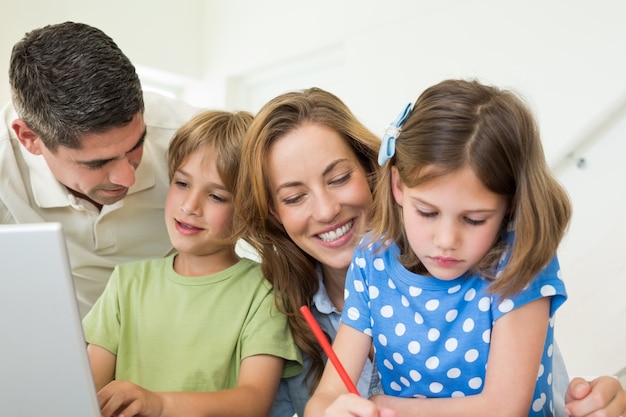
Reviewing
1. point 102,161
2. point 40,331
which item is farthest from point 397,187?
point 102,161

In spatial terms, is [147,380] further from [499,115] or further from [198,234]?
[499,115]

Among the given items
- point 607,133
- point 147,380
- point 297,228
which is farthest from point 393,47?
point 147,380

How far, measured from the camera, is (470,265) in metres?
0.93

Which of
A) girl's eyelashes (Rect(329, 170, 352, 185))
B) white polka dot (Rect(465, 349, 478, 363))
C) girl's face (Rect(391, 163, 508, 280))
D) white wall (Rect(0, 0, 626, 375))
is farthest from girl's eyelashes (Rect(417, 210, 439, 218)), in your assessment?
white wall (Rect(0, 0, 626, 375))

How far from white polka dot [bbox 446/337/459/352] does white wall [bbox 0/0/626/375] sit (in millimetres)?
600

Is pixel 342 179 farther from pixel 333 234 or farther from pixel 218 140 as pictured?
pixel 218 140

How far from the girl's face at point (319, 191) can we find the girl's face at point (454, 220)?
11.4 inches

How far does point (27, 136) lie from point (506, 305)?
115 centimetres

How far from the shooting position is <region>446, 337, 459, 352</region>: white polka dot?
973 mm

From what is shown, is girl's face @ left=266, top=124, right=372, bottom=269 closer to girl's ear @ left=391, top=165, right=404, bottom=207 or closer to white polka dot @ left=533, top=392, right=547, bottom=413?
girl's ear @ left=391, top=165, right=404, bottom=207

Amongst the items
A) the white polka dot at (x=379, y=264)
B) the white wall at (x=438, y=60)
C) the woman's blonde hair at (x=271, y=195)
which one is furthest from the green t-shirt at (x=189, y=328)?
the white wall at (x=438, y=60)

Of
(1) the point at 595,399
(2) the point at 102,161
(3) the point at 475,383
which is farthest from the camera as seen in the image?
(2) the point at 102,161

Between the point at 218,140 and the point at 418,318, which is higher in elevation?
the point at 218,140

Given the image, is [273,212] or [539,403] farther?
[273,212]
